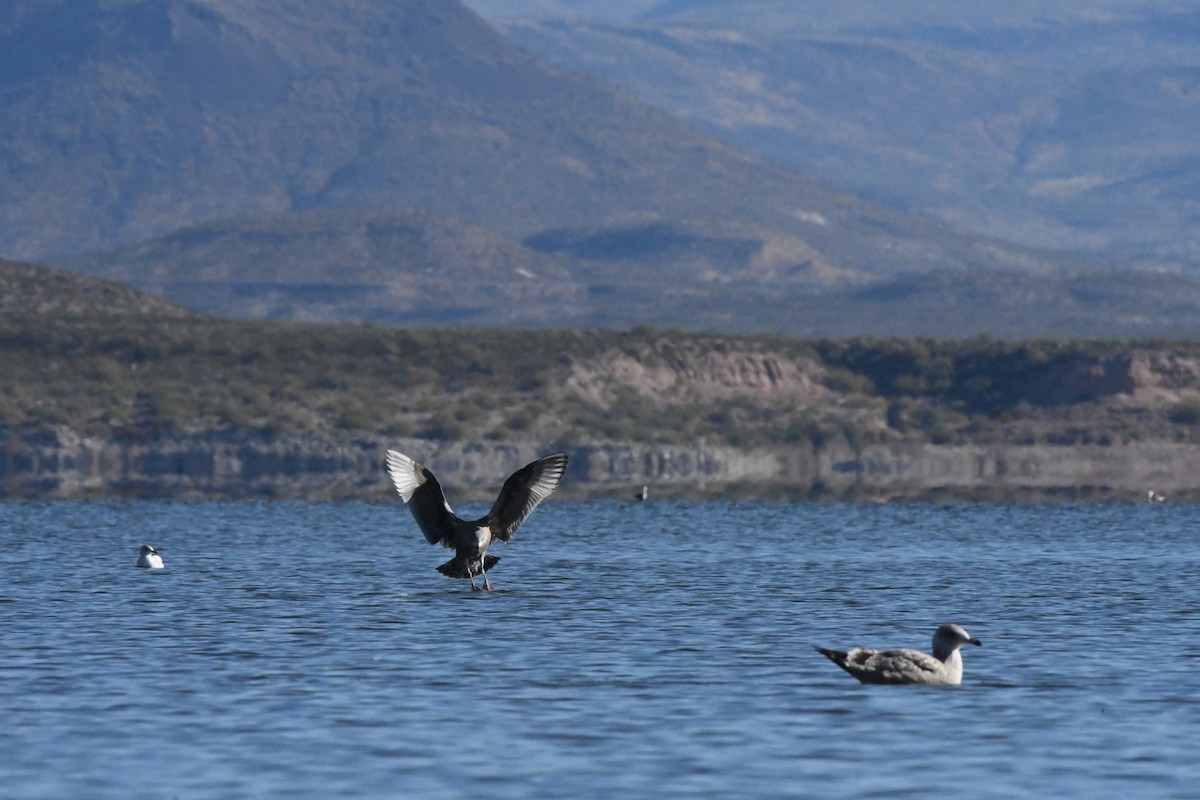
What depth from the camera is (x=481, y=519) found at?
104 feet

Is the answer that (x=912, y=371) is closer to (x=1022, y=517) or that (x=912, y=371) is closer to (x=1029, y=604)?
(x=1022, y=517)

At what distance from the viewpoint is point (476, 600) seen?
111 feet

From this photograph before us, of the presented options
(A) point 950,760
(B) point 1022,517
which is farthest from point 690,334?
(A) point 950,760

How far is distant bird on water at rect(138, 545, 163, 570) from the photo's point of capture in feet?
133

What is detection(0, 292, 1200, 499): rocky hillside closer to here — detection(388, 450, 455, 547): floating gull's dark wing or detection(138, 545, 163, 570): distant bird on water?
detection(138, 545, 163, 570): distant bird on water

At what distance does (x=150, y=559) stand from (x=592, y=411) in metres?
62.4

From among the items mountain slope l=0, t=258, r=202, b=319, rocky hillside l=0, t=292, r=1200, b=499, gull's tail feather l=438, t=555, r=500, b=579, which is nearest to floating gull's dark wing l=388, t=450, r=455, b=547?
gull's tail feather l=438, t=555, r=500, b=579

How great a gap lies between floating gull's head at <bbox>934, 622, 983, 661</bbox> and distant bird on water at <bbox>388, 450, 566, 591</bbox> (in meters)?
7.24

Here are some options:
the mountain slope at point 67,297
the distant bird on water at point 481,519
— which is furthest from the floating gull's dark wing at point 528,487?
the mountain slope at point 67,297

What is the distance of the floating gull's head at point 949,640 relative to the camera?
24344 millimetres

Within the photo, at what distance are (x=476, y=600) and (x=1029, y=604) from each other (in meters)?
8.23

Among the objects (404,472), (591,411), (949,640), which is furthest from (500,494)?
(591,411)

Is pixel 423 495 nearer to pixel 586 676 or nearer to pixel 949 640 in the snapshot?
pixel 586 676

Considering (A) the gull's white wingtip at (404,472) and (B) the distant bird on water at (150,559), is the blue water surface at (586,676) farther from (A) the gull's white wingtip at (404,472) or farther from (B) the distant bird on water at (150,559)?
(A) the gull's white wingtip at (404,472)
